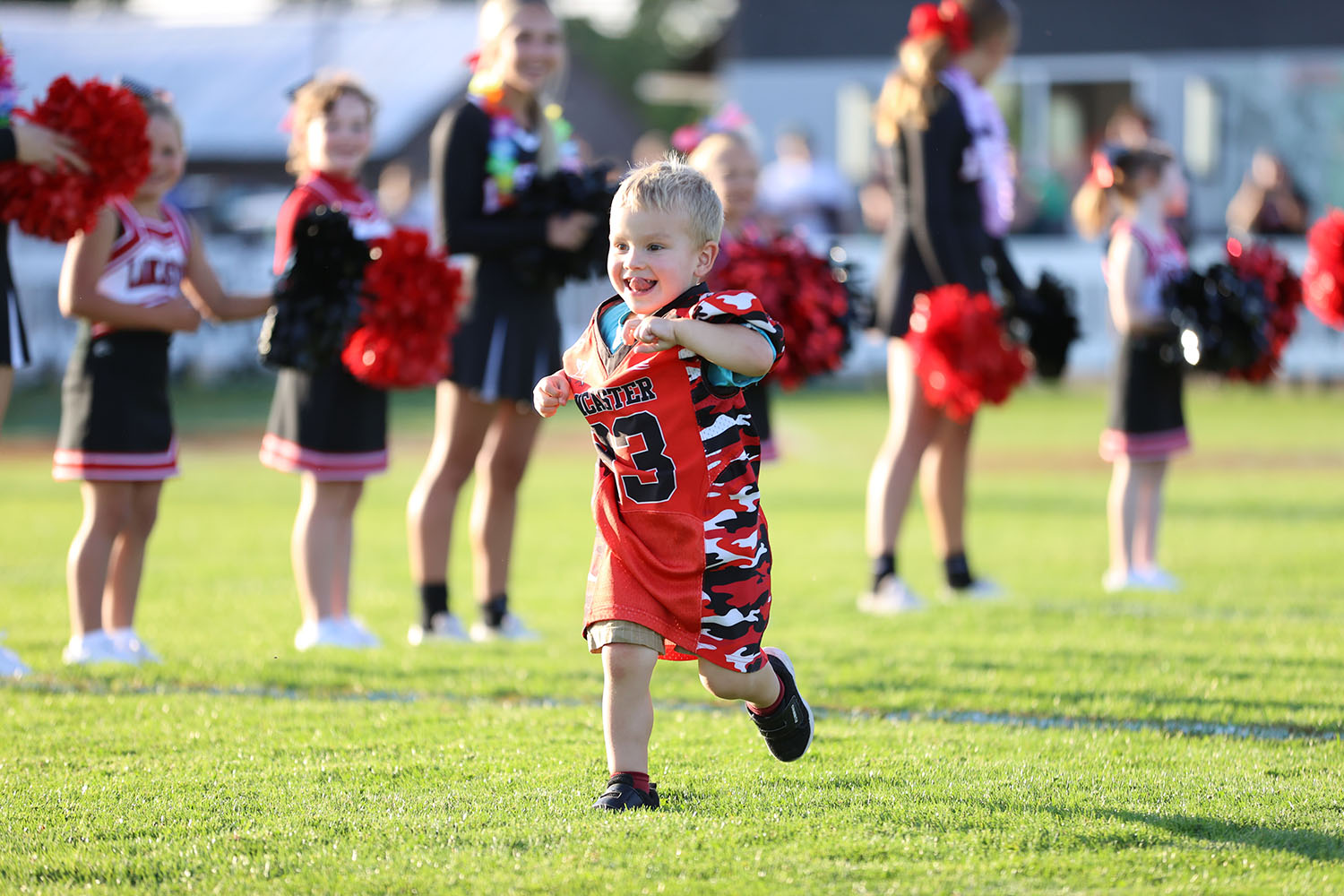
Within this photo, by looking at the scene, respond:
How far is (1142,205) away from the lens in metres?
7.64

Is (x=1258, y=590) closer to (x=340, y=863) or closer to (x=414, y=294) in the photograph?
(x=414, y=294)

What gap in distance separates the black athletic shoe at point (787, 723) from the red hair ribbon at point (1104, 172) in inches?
172

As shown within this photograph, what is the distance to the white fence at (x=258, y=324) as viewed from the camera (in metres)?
19.9

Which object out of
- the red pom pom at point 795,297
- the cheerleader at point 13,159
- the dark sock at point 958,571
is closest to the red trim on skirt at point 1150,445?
the dark sock at point 958,571

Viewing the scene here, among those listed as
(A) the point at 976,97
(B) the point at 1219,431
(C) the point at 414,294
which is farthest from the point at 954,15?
(B) the point at 1219,431

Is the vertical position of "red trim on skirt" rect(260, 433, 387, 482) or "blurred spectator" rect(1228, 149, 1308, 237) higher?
"blurred spectator" rect(1228, 149, 1308, 237)

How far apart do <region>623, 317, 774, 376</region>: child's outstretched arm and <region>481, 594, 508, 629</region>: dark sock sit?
2.72 meters

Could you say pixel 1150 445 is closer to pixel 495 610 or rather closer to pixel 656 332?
pixel 495 610

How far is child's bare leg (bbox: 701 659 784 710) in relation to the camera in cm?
386

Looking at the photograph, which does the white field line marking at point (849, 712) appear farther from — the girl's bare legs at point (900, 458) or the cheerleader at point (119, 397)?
the girl's bare legs at point (900, 458)

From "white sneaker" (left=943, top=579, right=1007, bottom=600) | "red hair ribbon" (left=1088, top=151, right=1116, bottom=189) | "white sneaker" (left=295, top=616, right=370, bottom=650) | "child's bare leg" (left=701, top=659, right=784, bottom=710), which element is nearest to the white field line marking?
"white sneaker" (left=295, top=616, right=370, bottom=650)

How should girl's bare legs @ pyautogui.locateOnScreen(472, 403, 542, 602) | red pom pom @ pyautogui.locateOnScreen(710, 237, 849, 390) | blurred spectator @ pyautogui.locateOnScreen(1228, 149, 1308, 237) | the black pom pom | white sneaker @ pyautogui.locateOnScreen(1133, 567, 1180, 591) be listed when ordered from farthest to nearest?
blurred spectator @ pyautogui.locateOnScreen(1228, 149, 1308, 237)
white sneaker @ pyautogui.locateOnScreen(1133, 567, 1180, 591)
red pom pom @ pyautogui.locateOnScreen(710, 237, 849, 390)
girl's bare legs @ pyautogui.locateOnScreen(472, 403, 542, 602)
the black pom pom

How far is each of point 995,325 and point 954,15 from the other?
4.52 ft

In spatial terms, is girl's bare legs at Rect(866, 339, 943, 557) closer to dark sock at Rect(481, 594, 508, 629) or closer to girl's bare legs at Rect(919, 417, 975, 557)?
girl's bare legs at Rect(919, 417, 975, 557)
